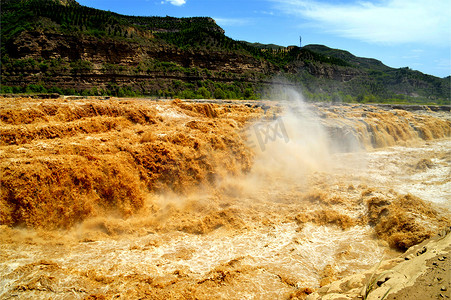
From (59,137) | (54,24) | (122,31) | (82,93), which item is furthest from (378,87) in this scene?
(59,137)

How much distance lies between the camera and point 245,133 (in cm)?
1309

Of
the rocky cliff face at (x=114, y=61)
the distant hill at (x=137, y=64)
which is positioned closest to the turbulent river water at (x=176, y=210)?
the distant hill at (x=137, y=64)

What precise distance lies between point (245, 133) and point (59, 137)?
7.72 m

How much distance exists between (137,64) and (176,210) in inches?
1453

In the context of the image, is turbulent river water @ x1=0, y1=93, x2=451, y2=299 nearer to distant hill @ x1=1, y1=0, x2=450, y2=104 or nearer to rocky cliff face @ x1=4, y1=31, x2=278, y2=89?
distant hill @ x1=1, y1=0, x2=450, y2=104

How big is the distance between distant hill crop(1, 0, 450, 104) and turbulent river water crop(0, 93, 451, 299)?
2337cm

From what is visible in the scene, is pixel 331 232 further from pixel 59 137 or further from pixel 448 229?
pixel 59 137

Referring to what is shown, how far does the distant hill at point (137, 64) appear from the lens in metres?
32.8

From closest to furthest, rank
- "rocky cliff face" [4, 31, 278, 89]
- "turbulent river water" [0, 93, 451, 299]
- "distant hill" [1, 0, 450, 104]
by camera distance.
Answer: "turbulent river water" [0, 93, 451, 299]
"rocky cliff face" [4, 31, 278, 89]
"distant hill" [1, 0, 450, 104]

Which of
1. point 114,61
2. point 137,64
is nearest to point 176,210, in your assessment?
point 114,61

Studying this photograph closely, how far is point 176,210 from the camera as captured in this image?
25.9 feet

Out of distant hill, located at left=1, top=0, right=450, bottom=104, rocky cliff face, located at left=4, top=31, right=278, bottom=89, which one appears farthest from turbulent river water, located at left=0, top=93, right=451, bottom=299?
rocky cliff face, located at left=4, top=31, right=278, bottom=89

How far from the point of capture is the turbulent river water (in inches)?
205

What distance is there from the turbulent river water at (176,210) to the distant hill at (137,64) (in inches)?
920
